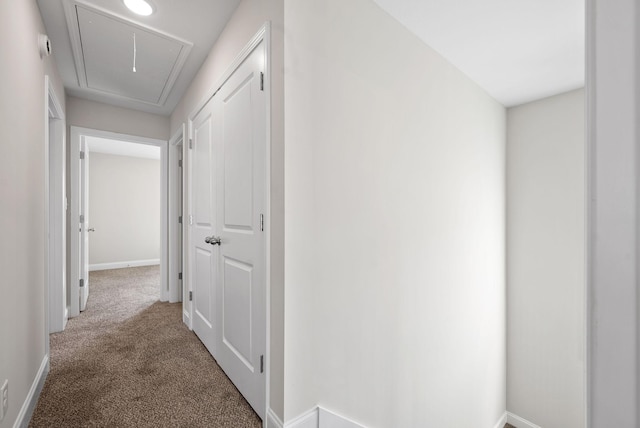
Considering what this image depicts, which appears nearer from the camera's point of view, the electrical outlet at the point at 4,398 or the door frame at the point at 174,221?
the electrical outlet at the point at 4,398

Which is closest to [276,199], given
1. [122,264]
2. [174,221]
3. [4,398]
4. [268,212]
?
[268,212]

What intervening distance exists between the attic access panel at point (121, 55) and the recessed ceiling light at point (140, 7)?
15cm

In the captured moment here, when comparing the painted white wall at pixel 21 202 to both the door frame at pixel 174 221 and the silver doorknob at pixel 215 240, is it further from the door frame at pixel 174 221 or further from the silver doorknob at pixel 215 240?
the door frame at pixel 174 221

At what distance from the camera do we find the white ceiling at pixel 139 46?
70.8 inches

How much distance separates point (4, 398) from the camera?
1.17 m

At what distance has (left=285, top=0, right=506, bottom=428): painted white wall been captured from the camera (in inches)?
54.9

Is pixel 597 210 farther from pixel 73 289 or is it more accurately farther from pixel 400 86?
pixel 73 289

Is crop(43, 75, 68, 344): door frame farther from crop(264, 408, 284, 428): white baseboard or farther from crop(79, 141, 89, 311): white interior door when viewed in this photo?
crop(264, 408, 284, 428): white baseboard

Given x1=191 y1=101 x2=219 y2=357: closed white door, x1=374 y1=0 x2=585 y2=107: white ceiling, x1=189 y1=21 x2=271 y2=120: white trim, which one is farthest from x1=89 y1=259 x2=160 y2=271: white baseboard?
x1=374 y1=0 x2=585 y2=107: white ceiling

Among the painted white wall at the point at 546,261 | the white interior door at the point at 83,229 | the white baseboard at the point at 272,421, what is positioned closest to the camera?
the white baseboard at the point at 272,421

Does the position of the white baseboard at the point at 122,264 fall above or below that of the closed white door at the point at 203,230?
below

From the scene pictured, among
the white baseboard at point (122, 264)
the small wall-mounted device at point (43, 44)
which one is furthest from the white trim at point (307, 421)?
the white baseboard at point (122, 264)

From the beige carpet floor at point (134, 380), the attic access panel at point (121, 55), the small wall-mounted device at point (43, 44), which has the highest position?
the attic access panel at point (121, 55)

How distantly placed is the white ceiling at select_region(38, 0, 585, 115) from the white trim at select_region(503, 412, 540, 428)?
3.39 meters
